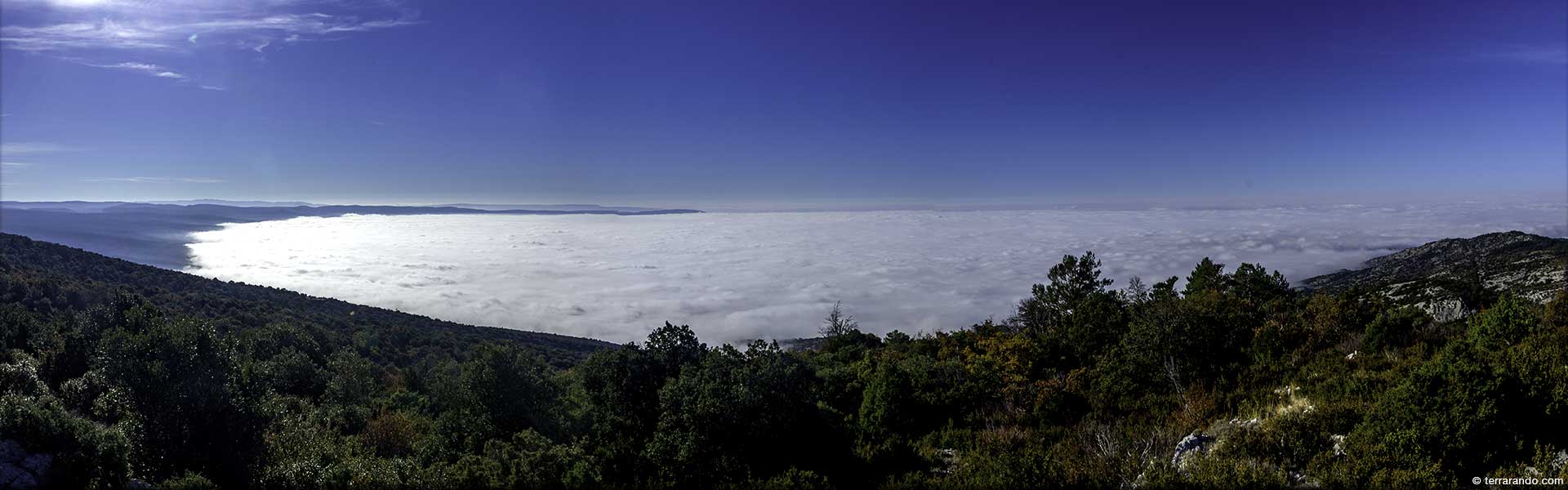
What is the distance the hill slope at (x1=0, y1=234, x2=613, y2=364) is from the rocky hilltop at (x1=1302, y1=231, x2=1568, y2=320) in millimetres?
53301

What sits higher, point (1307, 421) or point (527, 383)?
point (1307, 421)

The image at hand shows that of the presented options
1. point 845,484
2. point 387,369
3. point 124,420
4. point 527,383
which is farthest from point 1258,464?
point 387,369

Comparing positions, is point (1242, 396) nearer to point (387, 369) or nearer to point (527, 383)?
point (527, 383)

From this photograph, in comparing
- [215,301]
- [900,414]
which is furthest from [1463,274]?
[215,301]

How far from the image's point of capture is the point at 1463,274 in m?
64.4

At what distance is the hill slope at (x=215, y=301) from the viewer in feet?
140

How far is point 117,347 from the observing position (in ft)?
49.9

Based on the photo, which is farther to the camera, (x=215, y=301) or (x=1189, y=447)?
(x=215, y=301)

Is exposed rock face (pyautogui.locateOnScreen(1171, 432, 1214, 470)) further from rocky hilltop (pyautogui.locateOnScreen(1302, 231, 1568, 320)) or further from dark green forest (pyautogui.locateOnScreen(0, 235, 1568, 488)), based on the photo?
rocky hilltop (pyautogui.locateOnScreen(1302, 231, 1568, 320))

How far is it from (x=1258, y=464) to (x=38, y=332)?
172ft

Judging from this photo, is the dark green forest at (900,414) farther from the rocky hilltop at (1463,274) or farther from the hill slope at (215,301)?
the hill slope at (215,301)

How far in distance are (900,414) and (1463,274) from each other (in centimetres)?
8707

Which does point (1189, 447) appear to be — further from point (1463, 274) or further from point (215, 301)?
point (1463, 274)

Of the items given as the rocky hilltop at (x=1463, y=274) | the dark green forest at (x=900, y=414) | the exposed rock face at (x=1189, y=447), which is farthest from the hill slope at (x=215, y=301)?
the rocky hilltop at (x=1463, y=274)
